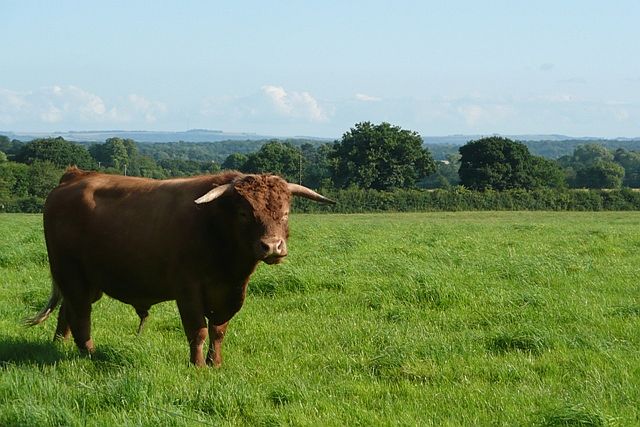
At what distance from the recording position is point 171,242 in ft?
26.5

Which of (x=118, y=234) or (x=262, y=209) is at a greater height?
(x=262, y=209)

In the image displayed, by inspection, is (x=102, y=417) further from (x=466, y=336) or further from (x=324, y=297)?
(x=324, y=297)

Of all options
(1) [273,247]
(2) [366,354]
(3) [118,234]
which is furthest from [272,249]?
(3) [118,234]

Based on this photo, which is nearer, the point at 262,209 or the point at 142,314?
the point at 262,209

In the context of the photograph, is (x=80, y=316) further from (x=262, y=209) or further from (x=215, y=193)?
(x=262, y=209)

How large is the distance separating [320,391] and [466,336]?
2.99 m

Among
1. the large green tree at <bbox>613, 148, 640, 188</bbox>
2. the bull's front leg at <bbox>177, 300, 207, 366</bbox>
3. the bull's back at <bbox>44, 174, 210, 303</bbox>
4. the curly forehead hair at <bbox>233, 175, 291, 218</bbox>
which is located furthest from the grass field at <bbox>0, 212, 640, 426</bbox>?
the large green tree at <bbox>613, 148, 640, 188</bbox>

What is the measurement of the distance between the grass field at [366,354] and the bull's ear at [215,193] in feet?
5.61

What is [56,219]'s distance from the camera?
896cm

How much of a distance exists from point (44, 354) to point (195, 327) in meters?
1.90

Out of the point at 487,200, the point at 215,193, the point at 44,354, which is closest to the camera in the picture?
the point at 215,193

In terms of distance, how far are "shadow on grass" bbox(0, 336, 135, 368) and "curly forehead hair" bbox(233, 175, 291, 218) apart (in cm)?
211

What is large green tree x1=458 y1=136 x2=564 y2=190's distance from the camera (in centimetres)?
8494

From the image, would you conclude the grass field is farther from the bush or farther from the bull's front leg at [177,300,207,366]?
the bush
